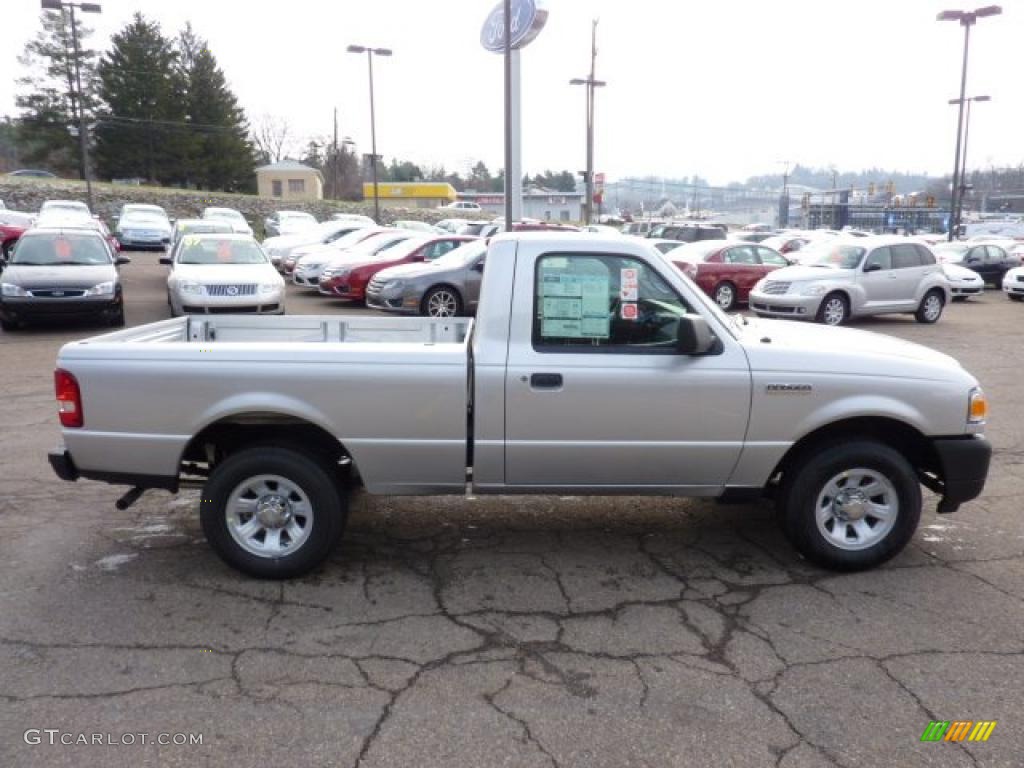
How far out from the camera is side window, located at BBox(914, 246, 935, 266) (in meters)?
16.1

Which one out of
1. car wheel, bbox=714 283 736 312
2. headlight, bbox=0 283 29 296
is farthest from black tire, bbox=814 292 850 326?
headlight, bbox=0 283 29 296

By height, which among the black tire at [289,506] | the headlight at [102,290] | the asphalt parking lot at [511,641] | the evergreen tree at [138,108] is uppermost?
the evergreen tree at [138,108]

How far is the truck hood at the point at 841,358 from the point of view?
432cm

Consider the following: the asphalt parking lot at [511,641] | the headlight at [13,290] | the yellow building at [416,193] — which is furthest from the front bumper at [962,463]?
the yellow building at [416,193]

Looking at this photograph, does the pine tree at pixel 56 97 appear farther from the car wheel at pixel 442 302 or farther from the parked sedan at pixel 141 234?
the car wheel at pixel 442 302

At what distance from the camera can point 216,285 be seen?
12953mm

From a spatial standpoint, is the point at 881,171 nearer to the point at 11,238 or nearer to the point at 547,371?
the point at 11,238

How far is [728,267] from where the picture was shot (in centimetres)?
1756

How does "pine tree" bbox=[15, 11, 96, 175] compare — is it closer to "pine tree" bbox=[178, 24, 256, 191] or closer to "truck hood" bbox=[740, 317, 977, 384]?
"pine tree" bbox=[178, 24, 256, 191]

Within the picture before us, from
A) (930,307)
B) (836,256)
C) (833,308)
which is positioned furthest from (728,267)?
(930,307)

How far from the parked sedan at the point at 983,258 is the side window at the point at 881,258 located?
404 inches

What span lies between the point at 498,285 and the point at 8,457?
4675mm

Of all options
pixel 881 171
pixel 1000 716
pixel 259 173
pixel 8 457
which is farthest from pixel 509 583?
pixel 881 171

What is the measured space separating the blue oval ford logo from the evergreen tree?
30.6 meters
